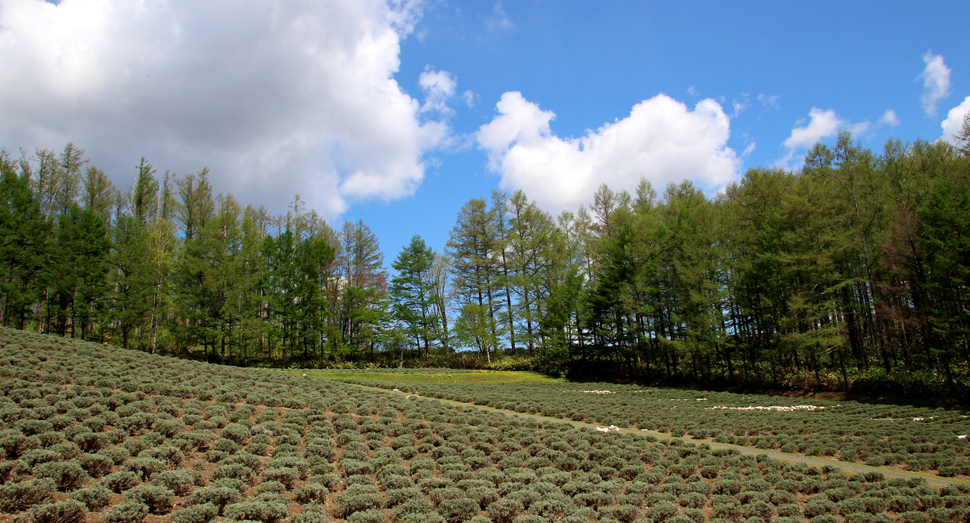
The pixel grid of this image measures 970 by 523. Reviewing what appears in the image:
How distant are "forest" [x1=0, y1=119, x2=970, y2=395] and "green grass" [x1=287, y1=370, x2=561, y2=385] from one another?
3189 mm

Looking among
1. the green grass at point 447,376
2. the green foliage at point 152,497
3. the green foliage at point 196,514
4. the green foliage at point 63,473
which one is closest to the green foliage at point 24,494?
the green foliage at point 63,473

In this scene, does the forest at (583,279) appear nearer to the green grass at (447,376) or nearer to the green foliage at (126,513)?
the green grass at (447,376)

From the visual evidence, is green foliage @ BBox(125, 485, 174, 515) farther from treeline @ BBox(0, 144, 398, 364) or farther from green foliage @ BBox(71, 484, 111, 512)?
treeline @ BBox(0, 144, 398, 364)

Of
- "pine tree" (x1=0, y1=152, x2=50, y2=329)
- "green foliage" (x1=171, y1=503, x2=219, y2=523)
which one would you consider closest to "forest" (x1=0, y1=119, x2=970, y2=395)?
"pine tree" (x1=0, y1=152, x2=50, y2=329)

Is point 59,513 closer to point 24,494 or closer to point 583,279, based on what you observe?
point 24,494

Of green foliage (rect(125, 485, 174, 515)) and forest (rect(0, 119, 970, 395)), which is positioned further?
forest (rect(0, 119, 970, 395))

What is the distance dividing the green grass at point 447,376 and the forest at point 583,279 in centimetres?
319

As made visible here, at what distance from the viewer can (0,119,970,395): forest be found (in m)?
22.7

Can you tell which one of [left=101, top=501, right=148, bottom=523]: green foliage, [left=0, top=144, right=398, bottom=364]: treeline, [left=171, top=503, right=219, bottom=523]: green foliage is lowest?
[left=171, top=503, right=219, bottom=523]: green foliage

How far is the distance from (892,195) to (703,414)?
18.8 m

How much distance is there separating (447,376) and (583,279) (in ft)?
45.5

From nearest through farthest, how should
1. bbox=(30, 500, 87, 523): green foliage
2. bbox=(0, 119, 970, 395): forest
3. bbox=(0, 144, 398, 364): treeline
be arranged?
bbox=(30, 500, 87, 523): green foliage
bbox=(0, 119, 970, 395): forest
bbox=(0, 144, 398, 364): treeline

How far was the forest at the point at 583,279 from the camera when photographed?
2273 cm

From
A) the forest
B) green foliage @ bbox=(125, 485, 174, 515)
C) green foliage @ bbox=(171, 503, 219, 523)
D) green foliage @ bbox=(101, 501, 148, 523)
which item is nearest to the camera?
green foliage @ bbox=(101, 501, 148, 523)
